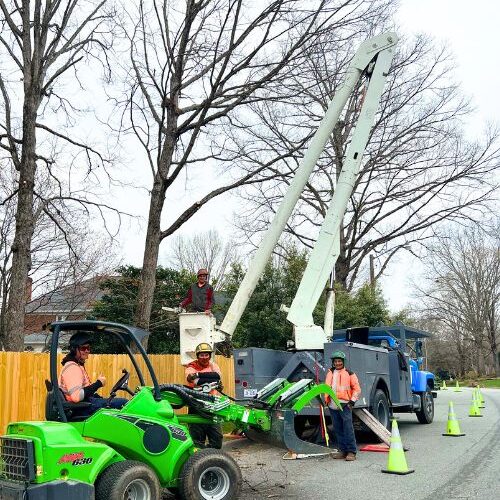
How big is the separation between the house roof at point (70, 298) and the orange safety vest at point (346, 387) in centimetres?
1790

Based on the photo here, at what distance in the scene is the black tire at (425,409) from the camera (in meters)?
16.1

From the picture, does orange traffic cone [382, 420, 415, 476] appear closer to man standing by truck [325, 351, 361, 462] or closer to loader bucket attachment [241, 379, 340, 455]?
loader bucket attachment [241, 379, 340, 455]

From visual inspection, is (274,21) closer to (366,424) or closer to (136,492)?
(366,424)

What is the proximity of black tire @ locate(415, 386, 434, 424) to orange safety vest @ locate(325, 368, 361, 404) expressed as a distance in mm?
6141

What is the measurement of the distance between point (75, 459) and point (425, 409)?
40.1 feet

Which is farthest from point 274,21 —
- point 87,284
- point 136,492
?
point 87,284

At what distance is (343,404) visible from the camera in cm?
1041

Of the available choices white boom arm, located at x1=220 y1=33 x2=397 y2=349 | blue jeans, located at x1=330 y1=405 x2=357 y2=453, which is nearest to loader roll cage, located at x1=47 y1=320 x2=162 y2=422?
blue jeans, located at x1=330 y1=405 x2=357 y2=453

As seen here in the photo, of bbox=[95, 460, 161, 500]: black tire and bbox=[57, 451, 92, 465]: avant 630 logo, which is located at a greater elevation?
bbox=[57, 451, 92, 465]: avant 630 logo

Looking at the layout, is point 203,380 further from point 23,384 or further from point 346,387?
point 23,384

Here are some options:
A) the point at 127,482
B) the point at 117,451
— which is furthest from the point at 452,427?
the point at 127,482

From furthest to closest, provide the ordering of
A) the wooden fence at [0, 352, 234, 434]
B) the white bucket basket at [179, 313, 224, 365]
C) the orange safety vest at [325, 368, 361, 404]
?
the white bucket basket at [179, 313, 224, 365] < the orange safety vest at [325, 368, 361, 404] < the wooden fence at [0, 352, 234, 434]

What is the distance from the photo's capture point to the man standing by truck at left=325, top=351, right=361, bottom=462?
1034 cm

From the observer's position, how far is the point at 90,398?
6645 mm
